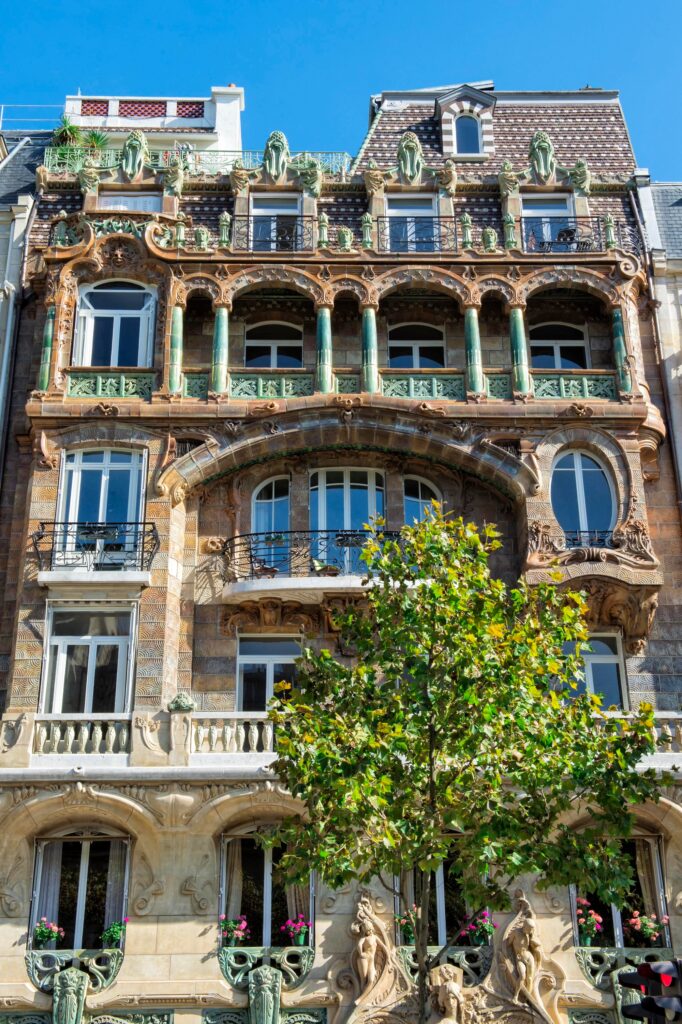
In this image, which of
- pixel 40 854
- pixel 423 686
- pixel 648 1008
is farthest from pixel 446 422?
pixel 648 1008

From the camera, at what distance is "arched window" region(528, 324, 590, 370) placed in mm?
32062

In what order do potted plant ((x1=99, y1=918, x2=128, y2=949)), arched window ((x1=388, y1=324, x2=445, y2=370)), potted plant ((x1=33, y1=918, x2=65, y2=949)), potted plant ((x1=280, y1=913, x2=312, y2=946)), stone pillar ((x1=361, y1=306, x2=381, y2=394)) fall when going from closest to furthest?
potted plant ((x1=99, y1=918, x2=128, y2=949)) < potted plant ((x1=33, y1=918, x2=65, y2=949)) < potted plant ((x1=280, y1=913, x2=312, y2=946)) < stone pillar ((x1=361, y1=306, x2=381, y2=394)) < arched window ((x1=388, y1=324, x2=445, y2=370))

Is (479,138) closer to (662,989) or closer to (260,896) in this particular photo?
(260,896)

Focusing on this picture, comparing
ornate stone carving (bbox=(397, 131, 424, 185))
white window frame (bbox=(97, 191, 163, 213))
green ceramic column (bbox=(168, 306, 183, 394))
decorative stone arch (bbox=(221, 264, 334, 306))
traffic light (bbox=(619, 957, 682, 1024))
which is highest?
ornate stone carving (bbox=(397, 131, 424, 185))

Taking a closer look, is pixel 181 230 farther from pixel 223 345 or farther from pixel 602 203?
pixel 602 203

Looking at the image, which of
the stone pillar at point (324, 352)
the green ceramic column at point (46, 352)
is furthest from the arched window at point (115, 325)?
the stone pillar at point (324, 352)

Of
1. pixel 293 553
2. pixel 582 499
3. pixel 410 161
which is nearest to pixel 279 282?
pixel 410 161

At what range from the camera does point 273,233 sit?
1291 inches

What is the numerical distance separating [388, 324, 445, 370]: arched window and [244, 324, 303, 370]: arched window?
84.0 inches

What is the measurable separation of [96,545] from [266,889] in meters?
7.65

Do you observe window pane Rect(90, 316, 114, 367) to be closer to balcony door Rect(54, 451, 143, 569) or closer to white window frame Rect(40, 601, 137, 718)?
balcony door Rect(54, 451, 143, 569)

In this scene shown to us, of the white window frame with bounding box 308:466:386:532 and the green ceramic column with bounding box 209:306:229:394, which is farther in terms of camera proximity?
the green ceramic column with bounding box 209:306:229:394

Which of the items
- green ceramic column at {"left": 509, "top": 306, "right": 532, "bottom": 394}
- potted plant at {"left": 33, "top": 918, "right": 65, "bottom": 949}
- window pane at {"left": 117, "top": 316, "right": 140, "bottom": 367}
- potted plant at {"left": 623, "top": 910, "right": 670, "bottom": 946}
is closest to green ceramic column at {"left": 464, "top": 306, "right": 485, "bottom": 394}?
green ceramic column at {"left": 509, "top": 306, "right": 532, "bottom": 394}

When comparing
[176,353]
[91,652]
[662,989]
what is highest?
[176,353]
